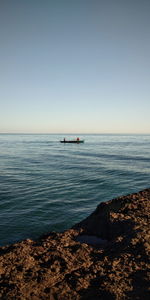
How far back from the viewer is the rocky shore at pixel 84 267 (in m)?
3.64

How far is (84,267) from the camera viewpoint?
444 cm

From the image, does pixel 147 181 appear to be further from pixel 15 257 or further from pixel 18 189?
pixel 15 257

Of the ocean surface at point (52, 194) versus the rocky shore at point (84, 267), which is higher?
the rocky shore at point (84, 267)

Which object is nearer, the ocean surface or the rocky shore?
the rocky shore

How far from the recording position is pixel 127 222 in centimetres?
652

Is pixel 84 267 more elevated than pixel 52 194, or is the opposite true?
pixel 84 267

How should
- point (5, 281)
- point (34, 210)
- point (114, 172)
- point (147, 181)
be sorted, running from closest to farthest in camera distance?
1. point (5, 281)
2. point (34, 210)
3. point (147, 181)
4. point (114, 172)

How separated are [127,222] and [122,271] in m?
2.50

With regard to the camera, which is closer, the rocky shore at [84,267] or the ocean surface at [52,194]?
the rocky shore at [84,267]

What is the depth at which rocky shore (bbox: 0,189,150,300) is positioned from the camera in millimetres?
3637

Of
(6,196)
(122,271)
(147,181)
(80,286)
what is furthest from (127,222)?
(147,181)

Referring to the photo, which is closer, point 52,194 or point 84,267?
point 84,267

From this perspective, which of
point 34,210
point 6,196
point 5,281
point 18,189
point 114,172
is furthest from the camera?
point 114,172

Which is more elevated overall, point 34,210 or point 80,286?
point 80,286
